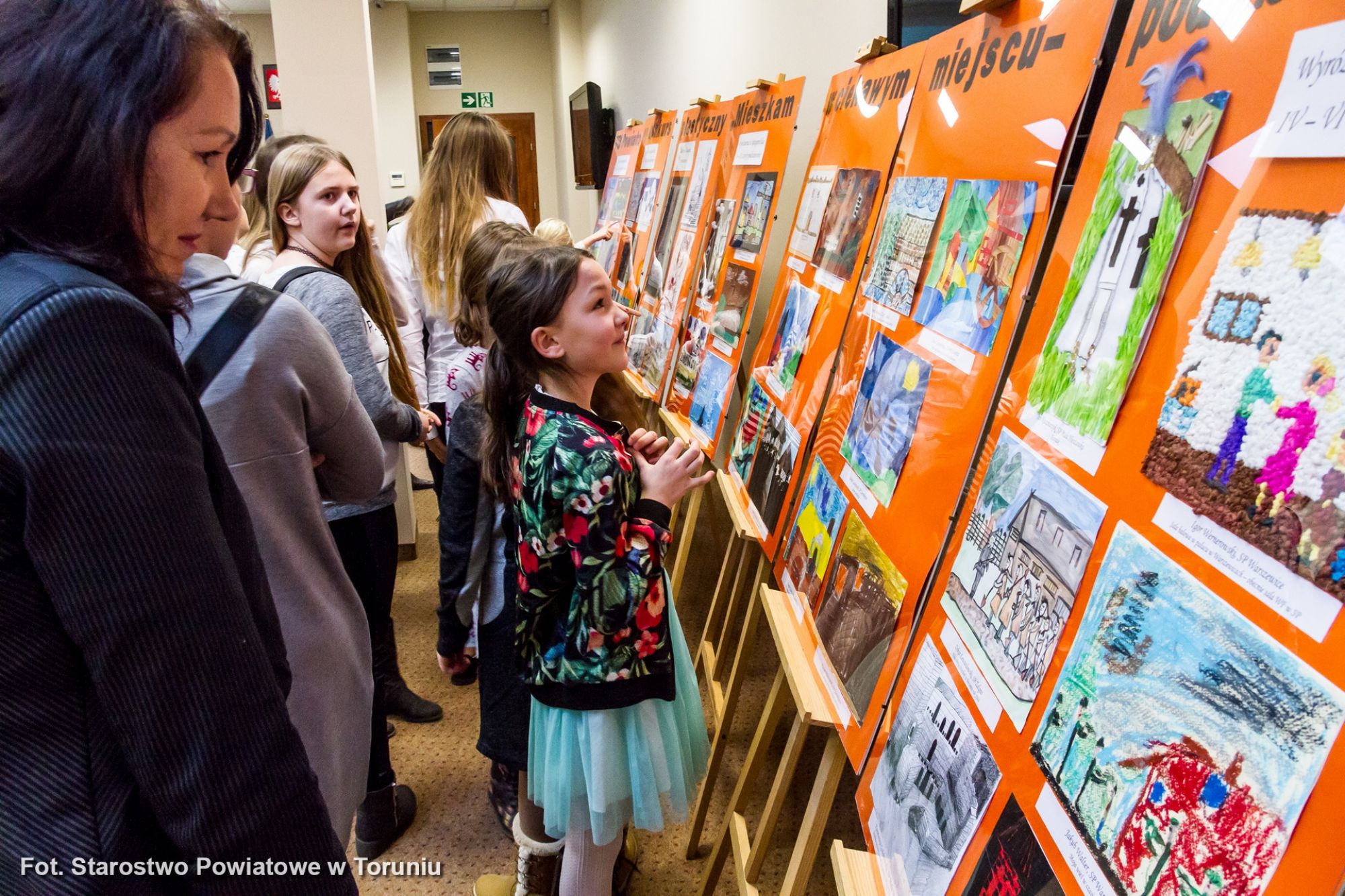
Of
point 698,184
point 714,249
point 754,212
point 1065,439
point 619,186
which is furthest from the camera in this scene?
point 619,186

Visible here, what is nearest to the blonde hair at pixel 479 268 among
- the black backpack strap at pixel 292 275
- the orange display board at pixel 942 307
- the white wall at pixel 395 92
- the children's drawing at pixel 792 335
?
the black backpack strap at pixel 292 275

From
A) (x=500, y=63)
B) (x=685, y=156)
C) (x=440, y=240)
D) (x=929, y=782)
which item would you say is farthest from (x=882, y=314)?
(x=500, y=63)

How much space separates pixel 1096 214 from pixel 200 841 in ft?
3.21

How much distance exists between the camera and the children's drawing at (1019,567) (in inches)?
28.6

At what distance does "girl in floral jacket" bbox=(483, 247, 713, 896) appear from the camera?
1.36 metres

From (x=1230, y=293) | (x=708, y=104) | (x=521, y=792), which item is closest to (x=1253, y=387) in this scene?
(x=1230, y=293)

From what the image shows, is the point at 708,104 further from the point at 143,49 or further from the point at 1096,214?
the point at 143,49

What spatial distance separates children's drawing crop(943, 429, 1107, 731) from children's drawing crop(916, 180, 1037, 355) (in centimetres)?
20

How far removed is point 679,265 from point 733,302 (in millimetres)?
627

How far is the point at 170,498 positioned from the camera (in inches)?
23.5

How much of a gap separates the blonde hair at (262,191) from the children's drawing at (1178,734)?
77.5 inches

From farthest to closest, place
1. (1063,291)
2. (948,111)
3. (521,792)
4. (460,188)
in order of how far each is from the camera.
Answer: (460,188) → (521,792) → (948,111) → (1063,291)

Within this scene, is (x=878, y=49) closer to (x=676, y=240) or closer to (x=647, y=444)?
(x=647, y=444)

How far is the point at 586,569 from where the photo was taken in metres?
1.34
